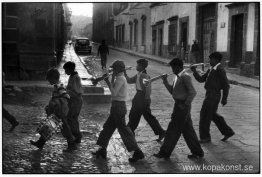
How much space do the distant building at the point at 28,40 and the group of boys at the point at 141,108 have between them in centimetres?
588

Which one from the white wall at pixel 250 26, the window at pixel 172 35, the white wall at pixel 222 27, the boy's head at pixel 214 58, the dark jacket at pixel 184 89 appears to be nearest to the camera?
the dark jacket at pixel 184 89

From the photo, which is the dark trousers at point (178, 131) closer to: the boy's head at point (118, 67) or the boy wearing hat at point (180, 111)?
the boy wearing hat at point (180, 111)

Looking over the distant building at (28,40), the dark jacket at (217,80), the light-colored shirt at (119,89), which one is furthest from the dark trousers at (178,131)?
the distant building at (28,40)

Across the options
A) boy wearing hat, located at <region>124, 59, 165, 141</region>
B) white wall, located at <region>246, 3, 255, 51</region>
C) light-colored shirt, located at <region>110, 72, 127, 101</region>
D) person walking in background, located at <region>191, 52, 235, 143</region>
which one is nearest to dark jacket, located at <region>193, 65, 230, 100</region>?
person walking in background, located at <region>191, 52, 235, 143</region>

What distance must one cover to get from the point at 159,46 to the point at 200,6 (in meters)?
6.59

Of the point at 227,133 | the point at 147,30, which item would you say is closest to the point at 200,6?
the point at 147,30

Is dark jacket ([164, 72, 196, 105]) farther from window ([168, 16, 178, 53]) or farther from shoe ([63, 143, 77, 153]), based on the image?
window ([168, 16, 178, 53])

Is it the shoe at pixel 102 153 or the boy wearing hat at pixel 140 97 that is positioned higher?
the boy wearing hat at pixel 140 97

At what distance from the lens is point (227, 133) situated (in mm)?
5980

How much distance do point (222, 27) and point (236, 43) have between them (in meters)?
1.22

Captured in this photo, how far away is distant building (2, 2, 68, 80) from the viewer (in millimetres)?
10695

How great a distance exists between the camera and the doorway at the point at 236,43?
16.3 m

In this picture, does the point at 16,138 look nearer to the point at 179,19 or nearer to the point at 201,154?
the point at 201,154

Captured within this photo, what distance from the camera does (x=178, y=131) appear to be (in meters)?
4.98
